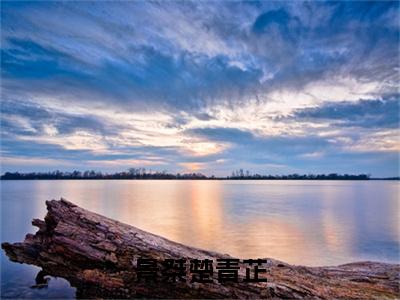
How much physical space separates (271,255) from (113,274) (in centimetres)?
1956

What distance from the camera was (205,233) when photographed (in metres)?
41.0

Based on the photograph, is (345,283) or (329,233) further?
(329,233)

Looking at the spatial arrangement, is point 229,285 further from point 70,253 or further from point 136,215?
point 136,215

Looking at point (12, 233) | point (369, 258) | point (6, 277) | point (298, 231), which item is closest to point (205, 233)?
point (298, 231)

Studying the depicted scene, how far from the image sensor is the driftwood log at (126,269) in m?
12.4

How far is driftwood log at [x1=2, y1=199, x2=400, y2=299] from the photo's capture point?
40.7 feet

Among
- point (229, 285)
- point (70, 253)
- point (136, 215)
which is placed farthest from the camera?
point (136, 215)

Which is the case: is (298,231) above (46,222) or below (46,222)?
below

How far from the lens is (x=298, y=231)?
138 ft

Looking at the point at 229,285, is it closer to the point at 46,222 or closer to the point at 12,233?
the point at 46,222

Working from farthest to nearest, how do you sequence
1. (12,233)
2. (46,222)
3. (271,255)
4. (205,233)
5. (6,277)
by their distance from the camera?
(205,233) → (12,233) → (271,255) → (6,277) → (46,222)

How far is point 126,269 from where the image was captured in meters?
13.1

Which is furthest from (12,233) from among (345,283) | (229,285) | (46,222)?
(345,283)

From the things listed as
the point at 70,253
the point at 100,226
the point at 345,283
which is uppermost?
the point at 100,226
